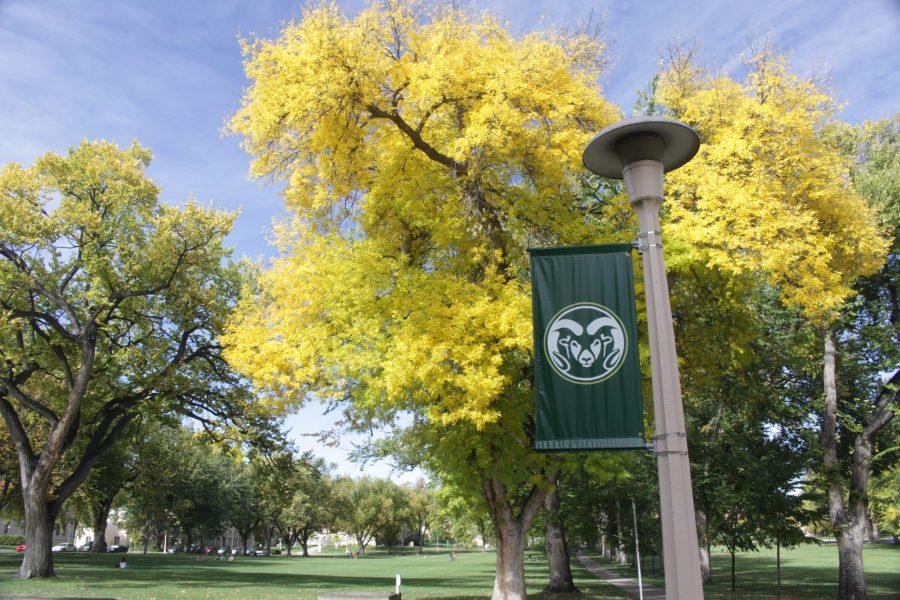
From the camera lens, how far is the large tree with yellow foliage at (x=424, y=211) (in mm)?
11781

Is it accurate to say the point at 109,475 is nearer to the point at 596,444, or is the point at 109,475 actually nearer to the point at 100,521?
the point at 100,521

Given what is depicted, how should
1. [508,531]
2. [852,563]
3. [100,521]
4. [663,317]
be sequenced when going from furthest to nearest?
[100,521] → [852,563] → [508,531] → [663,317]

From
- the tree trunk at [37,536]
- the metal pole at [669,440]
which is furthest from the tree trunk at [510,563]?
the tree trunk at [37,536]

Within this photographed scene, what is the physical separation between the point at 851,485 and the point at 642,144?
727 inches

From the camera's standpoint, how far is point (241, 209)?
84.5ft

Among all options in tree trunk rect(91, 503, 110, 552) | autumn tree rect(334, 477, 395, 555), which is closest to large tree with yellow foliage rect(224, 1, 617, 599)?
tree trunk rect(91, 503, 110, 552)

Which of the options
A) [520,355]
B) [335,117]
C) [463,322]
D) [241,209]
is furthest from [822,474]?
[241,209]

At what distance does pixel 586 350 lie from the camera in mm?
5137

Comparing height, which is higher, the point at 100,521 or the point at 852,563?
Answer: the point at 852,563

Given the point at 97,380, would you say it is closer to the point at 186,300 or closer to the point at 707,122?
the point at 186,300

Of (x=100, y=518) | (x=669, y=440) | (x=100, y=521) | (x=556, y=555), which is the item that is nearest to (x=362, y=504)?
(x=100, y=521)

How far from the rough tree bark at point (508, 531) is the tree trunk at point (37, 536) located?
17793 millimetres

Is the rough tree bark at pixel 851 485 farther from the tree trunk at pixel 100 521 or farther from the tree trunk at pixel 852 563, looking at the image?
the tree trunk at pixel 100 521

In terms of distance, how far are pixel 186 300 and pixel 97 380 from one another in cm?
592
